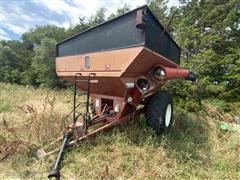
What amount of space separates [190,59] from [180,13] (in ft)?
12.8

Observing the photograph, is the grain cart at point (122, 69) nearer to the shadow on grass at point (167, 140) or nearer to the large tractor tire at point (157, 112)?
the large tractor tire at point (157, 112)

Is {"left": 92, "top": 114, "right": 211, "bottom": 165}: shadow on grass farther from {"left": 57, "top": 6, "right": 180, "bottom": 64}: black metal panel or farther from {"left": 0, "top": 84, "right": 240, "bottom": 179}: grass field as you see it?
{"left": 57, "top": 6, "right": 180, "bottom": 64}: black metal panel

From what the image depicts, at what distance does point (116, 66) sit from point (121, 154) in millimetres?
1334

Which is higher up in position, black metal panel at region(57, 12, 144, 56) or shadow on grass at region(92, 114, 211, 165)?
black metal panel at region(57, 12, 144, 56)

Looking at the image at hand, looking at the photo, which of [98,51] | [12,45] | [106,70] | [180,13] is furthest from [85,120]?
[12,45]

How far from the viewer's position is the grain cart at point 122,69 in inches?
122

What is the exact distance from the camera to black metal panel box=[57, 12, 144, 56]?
3.06 m

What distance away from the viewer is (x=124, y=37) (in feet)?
10.5

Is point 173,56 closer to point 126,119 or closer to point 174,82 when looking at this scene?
point 126,119

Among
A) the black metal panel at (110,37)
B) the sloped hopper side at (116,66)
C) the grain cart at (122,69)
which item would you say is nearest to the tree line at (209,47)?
the grain cart at (122,69)

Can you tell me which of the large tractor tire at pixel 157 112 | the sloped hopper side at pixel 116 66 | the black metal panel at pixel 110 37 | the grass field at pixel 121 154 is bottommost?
the grass field at pixel 121 154

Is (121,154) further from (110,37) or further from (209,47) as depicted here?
(209,47)

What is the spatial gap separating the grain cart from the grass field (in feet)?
0.73

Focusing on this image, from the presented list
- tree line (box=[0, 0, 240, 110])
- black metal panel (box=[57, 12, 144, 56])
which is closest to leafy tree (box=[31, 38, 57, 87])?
tree line (box=[0, 0, 240, 110])
